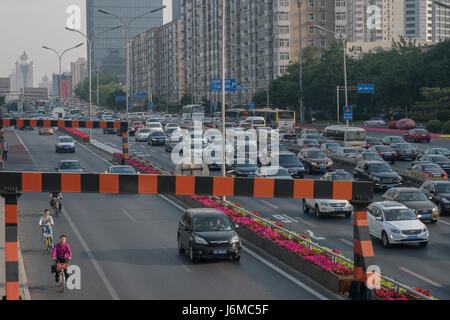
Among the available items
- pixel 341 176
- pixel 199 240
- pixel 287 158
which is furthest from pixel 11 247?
pixel 287 158

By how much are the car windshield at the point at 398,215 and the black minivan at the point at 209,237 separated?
7.08 metres

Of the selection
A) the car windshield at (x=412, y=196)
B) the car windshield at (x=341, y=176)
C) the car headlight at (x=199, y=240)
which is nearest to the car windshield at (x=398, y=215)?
the car windshield at (x=412, y=196)

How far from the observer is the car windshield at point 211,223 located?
24.9 m

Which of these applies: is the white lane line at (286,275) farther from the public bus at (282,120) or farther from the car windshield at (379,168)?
the public bus at (282,120)

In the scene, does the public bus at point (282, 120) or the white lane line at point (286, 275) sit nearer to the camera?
the white lane line at point (286, 275)

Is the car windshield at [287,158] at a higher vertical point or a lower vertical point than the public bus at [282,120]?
lower

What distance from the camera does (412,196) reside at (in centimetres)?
3266

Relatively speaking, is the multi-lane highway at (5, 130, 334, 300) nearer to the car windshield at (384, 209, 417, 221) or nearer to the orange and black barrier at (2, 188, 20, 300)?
the orange and black barrier at (2, 188, 20, 300)

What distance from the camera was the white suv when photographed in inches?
1079

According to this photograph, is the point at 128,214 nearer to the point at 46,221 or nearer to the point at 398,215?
the point at 46,221

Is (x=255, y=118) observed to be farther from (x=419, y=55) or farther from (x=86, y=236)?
(x=86, y=236)

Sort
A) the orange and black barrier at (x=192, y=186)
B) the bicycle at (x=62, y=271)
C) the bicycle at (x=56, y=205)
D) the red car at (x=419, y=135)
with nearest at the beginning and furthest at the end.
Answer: the orange and black barrier at (x=192, y=186) → the bicycle at (x=62, y=271) → the bicycle at (x=56, y=205) → the red car at (x=419, y=135)

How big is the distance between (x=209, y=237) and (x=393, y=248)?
26.0 ft
